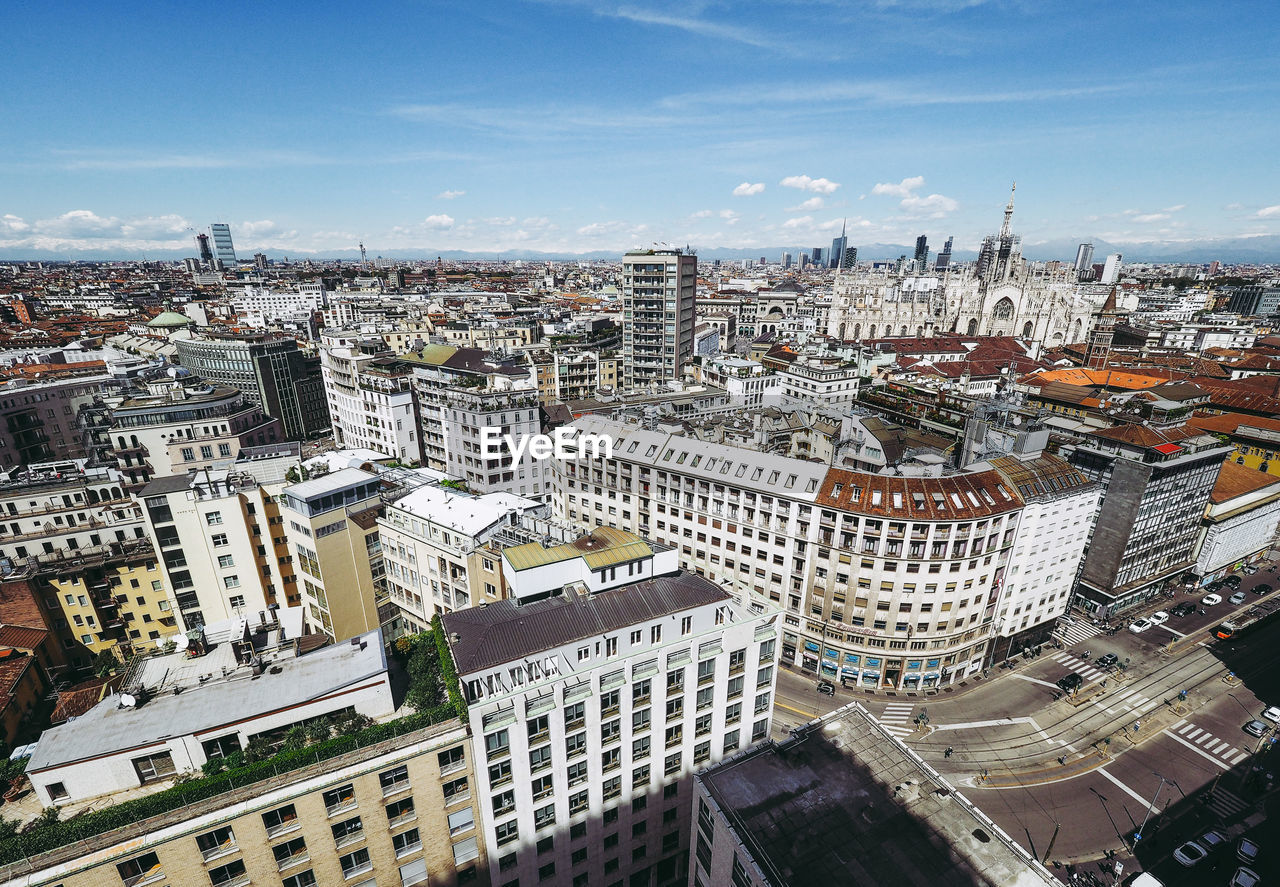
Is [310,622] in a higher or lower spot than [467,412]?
lower

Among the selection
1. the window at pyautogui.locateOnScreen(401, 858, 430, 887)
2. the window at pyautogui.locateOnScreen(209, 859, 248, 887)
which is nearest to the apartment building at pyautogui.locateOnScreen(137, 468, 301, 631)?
the window at pyautogui.locateOnScreen(209, 859, 248, 887)

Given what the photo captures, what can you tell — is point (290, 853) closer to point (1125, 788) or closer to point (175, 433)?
point (1125, 788)

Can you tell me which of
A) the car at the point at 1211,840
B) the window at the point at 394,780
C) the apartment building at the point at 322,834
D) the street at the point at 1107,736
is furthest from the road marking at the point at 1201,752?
the window at the point at 394,780

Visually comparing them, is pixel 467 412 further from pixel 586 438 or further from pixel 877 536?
pixel 877 536

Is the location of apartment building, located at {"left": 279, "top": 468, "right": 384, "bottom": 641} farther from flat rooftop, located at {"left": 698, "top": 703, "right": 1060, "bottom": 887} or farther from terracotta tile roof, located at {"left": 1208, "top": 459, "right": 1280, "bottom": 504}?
terracotta tile roof, located at {"left": 1208, "top": 459, "right": 1280, "bottom": 504}

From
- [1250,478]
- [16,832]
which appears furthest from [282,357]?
[1250,478]

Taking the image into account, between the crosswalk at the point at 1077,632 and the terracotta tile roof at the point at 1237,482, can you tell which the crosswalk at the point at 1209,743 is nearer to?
the crosswalk at the point at 1077,632

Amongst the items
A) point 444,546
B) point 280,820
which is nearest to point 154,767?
point 280,820
